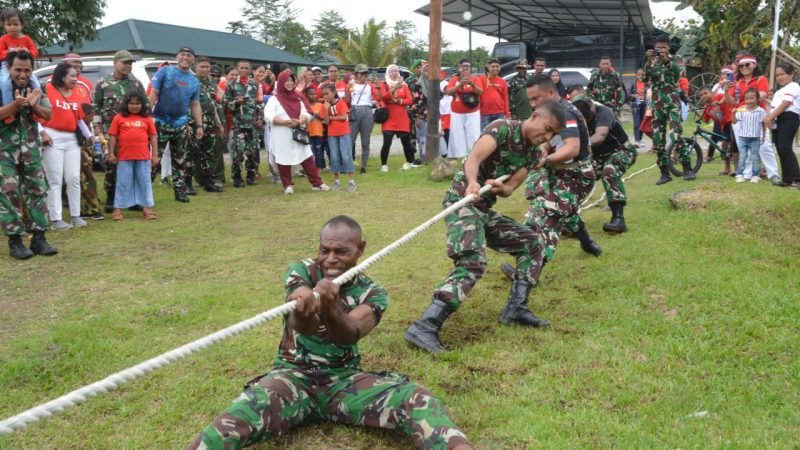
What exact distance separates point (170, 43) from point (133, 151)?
59.7 feet

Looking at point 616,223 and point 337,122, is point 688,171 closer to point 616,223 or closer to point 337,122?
point 616,223

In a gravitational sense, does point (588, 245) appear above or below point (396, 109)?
below

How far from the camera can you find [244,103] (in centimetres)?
1046

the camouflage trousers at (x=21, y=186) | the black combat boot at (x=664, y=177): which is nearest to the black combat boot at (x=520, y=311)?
the camouflage trousers at (x=21, y=186)

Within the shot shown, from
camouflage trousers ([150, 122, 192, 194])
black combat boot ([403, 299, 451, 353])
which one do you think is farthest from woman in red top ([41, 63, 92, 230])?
black combat boot ([403, 299, 451, 353])

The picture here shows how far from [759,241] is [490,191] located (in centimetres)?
344

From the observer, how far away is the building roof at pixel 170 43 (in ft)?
76.1

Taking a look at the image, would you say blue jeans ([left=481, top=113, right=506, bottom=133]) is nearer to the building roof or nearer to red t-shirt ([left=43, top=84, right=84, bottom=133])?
red t-shirt ([left=43, top=84, right=84, bottom=133])

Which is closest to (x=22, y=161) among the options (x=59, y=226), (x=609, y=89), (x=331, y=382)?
(x=59, y=226)

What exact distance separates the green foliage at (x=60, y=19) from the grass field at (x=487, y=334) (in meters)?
10.6

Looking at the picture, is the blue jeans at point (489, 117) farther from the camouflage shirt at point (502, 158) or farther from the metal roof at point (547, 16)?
the camouflage shirt at point (502, 158)

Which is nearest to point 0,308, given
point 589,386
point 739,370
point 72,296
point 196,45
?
point 72,296

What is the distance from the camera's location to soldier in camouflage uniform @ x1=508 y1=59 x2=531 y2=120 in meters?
13.6

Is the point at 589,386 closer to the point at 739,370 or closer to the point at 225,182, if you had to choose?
the point at 739,370
